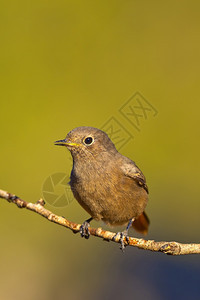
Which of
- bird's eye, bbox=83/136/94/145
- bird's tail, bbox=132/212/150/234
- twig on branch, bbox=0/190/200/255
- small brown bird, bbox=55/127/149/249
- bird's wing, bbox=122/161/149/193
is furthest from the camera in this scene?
bird's tail, bbox=132/212/150/234

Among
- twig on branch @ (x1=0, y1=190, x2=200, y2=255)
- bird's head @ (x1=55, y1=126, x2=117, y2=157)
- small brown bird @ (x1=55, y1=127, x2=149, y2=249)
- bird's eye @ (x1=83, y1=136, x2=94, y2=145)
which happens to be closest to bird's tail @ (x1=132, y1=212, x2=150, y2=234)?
small brown bird @ (x1=55, y1=127, x2=149, y2=249)

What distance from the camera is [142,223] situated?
6.41 m

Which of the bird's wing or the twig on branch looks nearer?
the twig on branch

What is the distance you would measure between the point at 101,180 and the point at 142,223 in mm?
1338

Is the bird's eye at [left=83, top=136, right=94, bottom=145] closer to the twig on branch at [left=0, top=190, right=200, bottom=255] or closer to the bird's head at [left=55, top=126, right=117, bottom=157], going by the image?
the bird's head at [left=55, top=126, right=117, bottom=157]

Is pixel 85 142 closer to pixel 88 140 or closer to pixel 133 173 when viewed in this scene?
pixel 88 140

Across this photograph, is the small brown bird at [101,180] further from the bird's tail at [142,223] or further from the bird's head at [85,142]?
the bird's tail at [142,223]

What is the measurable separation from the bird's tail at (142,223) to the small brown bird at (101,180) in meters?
0.53

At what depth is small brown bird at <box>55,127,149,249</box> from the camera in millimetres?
5391

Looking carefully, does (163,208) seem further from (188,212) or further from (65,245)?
(65,245)

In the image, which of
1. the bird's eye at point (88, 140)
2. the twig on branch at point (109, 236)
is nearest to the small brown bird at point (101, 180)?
the bird's eye at point (88, 140)

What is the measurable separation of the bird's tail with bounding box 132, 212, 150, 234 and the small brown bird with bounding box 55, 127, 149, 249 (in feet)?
1.74

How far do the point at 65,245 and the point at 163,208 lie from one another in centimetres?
212

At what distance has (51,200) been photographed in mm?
6098
